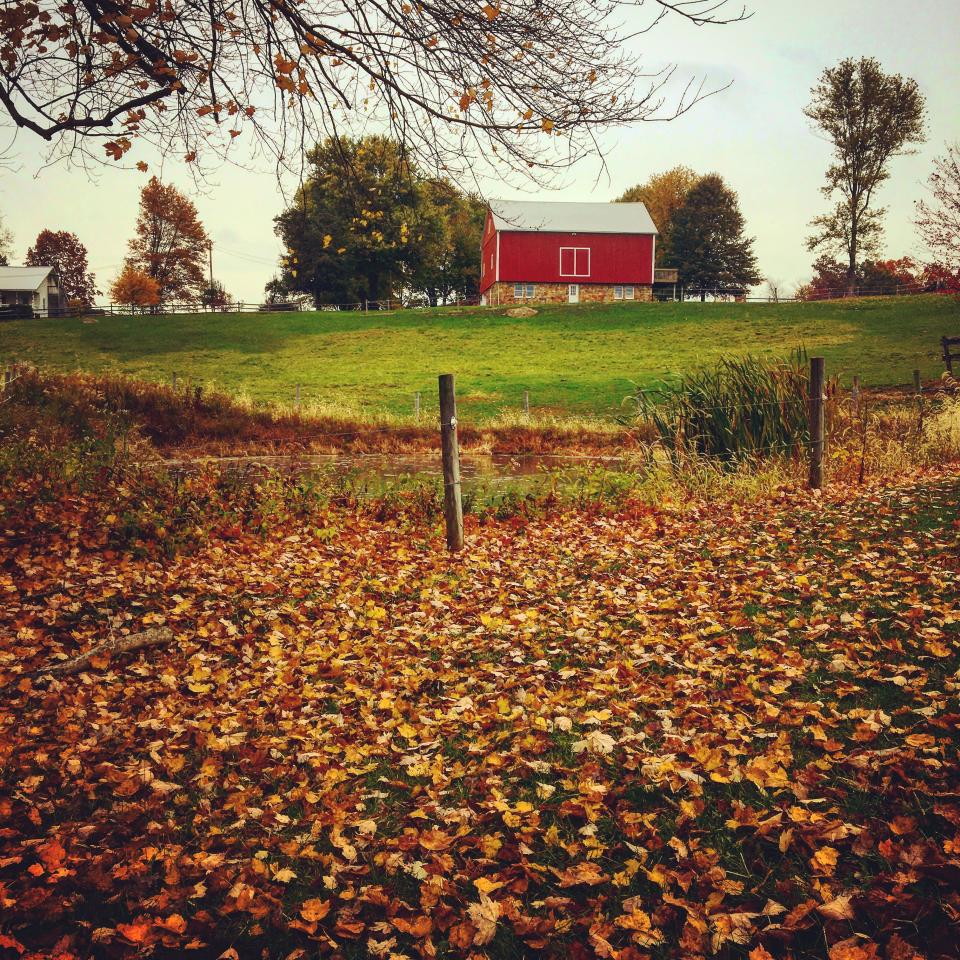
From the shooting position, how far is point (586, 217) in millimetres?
54469

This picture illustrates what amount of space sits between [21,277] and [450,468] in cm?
7619

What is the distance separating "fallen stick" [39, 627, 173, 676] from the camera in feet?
17.6

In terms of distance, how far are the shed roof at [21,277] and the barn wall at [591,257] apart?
152 feet

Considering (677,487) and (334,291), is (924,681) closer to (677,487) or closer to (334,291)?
(677,487)

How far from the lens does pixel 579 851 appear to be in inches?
128

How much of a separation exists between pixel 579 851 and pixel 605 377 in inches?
1197

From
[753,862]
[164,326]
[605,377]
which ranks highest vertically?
[164,326]

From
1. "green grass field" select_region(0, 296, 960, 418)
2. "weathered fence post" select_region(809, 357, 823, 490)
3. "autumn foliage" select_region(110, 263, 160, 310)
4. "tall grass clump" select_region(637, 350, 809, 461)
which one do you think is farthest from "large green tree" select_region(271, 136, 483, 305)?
"weathered fence post" select_region(809, 357, 823, 490)

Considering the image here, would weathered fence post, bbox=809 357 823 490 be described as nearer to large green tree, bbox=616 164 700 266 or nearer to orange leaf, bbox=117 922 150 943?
orange leaf, bbox=117 922 150 943

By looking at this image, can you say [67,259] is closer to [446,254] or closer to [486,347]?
[446,254]

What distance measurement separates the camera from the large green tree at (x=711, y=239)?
67.2 m

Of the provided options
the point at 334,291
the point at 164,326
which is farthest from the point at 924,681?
the point at 334,291

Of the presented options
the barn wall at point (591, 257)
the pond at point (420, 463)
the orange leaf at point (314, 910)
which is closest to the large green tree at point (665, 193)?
the barn wall at point (591, 257)

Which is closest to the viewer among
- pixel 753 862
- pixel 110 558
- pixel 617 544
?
pixel 753 862
